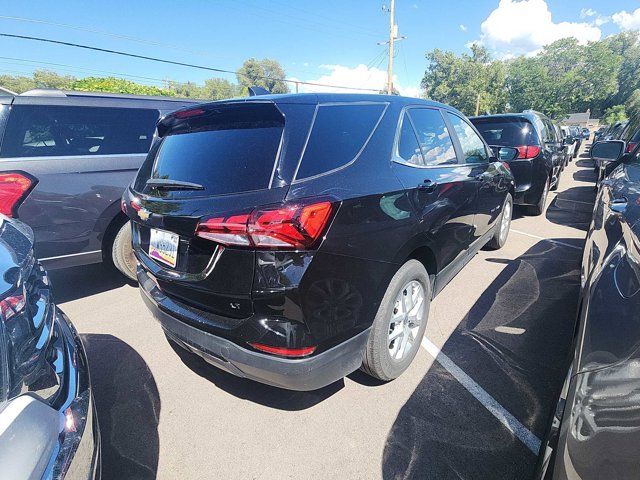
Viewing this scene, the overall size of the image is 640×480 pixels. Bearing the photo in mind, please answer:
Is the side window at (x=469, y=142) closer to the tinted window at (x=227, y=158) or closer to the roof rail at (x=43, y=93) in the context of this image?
the tinted window at (x=227, y=158)

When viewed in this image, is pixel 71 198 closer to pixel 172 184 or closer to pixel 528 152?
pixel 172 184

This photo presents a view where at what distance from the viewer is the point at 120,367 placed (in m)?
2.67

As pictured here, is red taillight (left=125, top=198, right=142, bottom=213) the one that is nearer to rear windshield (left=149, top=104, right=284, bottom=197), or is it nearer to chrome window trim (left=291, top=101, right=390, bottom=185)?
rear windshield (left=149, top=104, right=284, bottom=197)

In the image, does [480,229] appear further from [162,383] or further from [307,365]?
[162,383]

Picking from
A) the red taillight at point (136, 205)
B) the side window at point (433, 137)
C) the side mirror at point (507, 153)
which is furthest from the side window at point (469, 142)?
the red taillight at point (136, 205)

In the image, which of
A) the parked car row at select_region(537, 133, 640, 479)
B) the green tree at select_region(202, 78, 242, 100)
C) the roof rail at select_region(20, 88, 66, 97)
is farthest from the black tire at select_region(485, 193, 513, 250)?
the green tree at select_region(202, 78, 242, 100)

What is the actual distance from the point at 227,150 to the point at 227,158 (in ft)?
0.21

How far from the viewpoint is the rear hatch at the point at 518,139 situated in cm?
584

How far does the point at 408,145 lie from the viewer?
2365 millimetres

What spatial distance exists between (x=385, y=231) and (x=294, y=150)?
0.70m

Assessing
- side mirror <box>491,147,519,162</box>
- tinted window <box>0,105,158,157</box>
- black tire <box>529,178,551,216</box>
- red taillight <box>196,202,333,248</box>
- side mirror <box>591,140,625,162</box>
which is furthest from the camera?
black tire <box>529,178,551,216</box>

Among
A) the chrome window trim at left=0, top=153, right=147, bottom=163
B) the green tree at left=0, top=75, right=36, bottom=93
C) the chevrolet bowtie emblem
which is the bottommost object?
the chevrolet bowtie emblem

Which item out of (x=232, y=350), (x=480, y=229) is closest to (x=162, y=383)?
(x=232, y=350)

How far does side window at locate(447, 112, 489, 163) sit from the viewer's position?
3.32 metres
